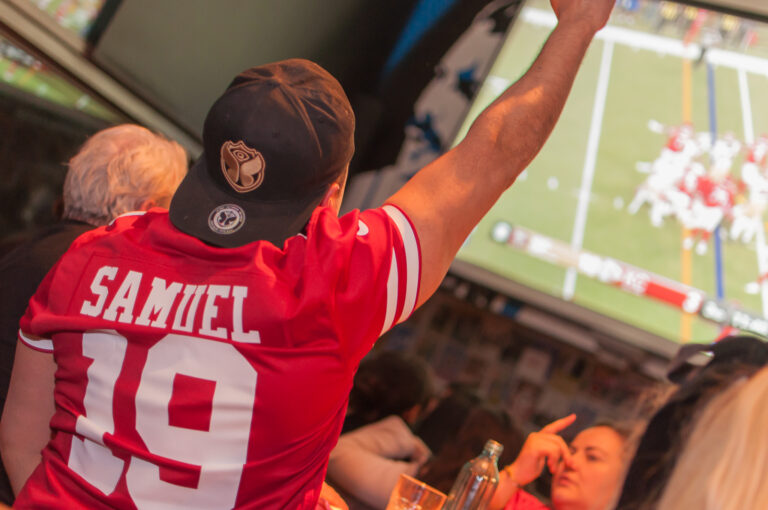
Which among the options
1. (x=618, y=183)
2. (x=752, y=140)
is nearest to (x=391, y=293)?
(x=618, y=183)

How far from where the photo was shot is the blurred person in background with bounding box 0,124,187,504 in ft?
4.28

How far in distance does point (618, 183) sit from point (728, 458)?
1.81 m

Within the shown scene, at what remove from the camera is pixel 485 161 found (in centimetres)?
92

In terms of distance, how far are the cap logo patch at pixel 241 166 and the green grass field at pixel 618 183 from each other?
144 cm

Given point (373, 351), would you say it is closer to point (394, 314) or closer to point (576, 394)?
point (576, 394)

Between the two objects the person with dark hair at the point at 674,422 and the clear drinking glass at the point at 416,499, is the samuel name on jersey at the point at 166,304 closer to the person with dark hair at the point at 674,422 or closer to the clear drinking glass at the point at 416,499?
the person with dark hair at the point at 674,422

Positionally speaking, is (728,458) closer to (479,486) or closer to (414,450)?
→ (479,486)

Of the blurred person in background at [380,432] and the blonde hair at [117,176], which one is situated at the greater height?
the blonde hair at [117,176]

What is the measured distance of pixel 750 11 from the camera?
192 centimetres

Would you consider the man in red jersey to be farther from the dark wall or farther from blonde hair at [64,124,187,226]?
the dark wall

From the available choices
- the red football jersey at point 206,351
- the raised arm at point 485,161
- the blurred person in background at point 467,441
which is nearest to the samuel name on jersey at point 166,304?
the red football jersey at point 206,351

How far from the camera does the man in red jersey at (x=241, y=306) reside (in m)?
0.80

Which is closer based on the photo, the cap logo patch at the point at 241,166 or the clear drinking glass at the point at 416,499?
the cap logo patch at the point at 241,166

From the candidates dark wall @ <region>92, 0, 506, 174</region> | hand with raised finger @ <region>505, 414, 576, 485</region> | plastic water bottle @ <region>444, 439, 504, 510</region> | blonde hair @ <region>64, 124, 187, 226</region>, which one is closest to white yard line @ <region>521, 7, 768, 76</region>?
dark wall @ <region>92, 0, 506, 174</region>
